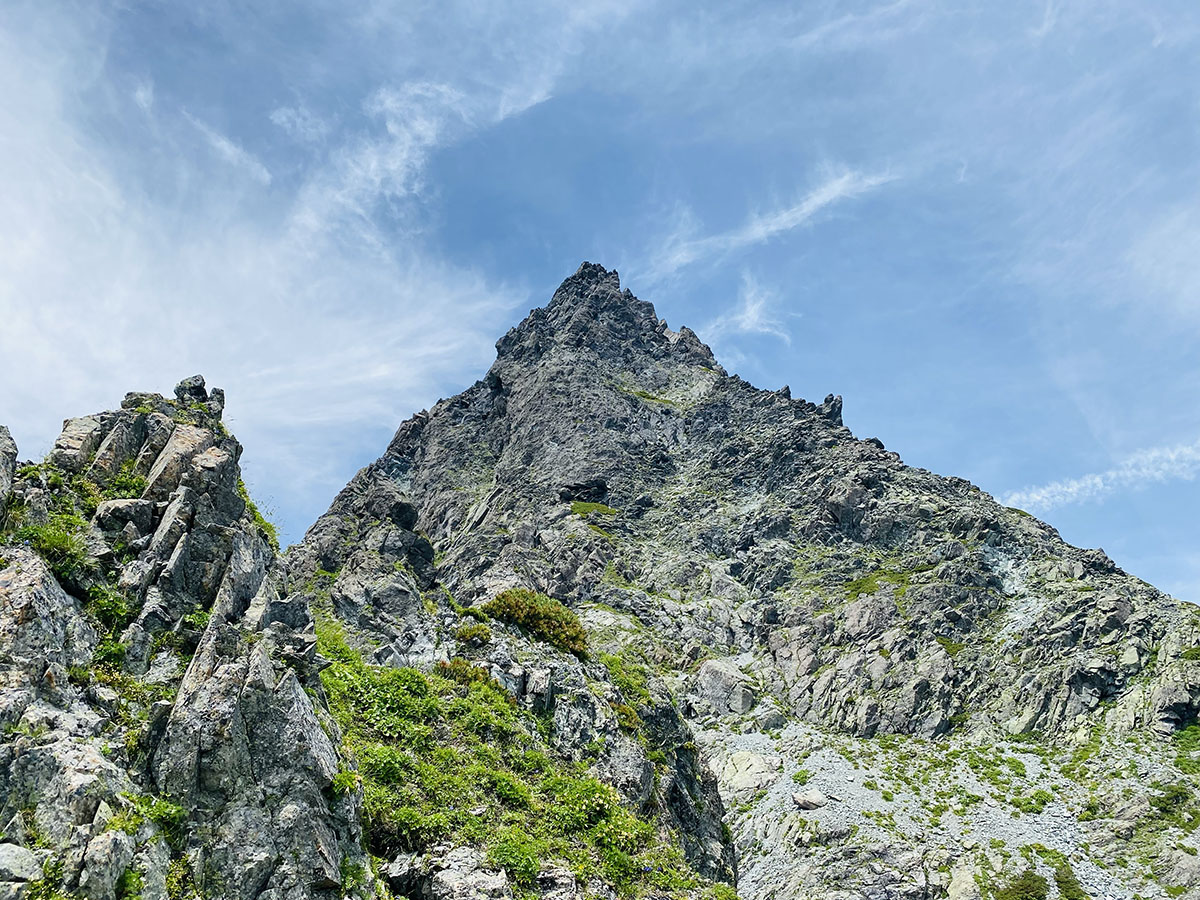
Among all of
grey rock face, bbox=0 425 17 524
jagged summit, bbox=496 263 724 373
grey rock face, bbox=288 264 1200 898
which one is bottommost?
grey rock face, bbox=0 425 17 524

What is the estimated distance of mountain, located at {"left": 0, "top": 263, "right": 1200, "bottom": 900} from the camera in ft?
51.6

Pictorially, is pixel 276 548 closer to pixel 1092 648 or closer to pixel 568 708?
pixel 568 708

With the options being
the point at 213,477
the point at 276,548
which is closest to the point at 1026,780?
the point at 276,548

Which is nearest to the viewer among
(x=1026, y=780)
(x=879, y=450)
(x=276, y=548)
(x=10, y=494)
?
(x=10, y=494)

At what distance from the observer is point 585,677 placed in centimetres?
3588

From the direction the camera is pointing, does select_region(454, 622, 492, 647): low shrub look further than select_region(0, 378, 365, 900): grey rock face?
Yes

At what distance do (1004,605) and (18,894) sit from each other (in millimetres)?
99708

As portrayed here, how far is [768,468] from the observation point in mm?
133500

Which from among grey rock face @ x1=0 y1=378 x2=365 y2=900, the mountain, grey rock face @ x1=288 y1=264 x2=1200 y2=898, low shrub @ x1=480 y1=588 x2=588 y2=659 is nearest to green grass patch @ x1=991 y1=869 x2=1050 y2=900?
the mountain

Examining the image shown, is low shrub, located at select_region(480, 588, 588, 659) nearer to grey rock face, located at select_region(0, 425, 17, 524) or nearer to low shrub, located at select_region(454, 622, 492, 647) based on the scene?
low shrub, located at select_region(454, 622, 492, 647)

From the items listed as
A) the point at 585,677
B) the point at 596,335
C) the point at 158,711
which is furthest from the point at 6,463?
the point at 596,335

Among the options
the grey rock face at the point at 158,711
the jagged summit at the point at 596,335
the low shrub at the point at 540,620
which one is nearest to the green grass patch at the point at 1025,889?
the low shrub at the point at 540,620

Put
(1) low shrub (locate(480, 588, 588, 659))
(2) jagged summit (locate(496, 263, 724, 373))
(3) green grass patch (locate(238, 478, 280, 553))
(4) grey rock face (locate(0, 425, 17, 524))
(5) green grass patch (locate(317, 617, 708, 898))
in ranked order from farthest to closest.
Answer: (2) jagged summit (locate(496, 263, 724, 373)), (1) low shrub (locate(480, 588, 588, 659)), (3) green grass patch (locate(238, 478, 280, 553)), (5) green grass patch (locate(317, 617, 708, 898)), (4) grey rock face (locate(0, 425, 17, 524))

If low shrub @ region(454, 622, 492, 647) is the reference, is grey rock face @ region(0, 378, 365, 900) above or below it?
below
